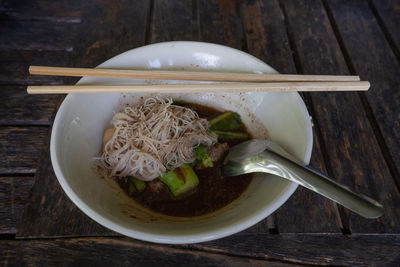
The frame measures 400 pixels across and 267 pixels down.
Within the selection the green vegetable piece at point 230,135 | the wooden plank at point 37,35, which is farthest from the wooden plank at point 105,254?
the wooden plank at point 37,35

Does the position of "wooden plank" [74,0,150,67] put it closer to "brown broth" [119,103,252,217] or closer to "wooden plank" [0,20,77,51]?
"wooden plank" [0,20,77,51]

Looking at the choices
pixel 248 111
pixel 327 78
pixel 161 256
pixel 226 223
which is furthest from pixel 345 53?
pixel 161 256

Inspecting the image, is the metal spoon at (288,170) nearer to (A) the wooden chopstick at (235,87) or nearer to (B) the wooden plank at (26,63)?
(A) the wooden chopstick at (235,87)

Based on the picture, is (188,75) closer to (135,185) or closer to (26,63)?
(135,185)

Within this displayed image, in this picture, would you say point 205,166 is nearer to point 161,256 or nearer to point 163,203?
point 163,203

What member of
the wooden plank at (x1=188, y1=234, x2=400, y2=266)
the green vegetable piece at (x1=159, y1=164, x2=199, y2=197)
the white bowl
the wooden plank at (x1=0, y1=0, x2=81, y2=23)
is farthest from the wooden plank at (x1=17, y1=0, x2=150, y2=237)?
the wooden plank at (x1=188, y1=234, x2=400, y2=266)
